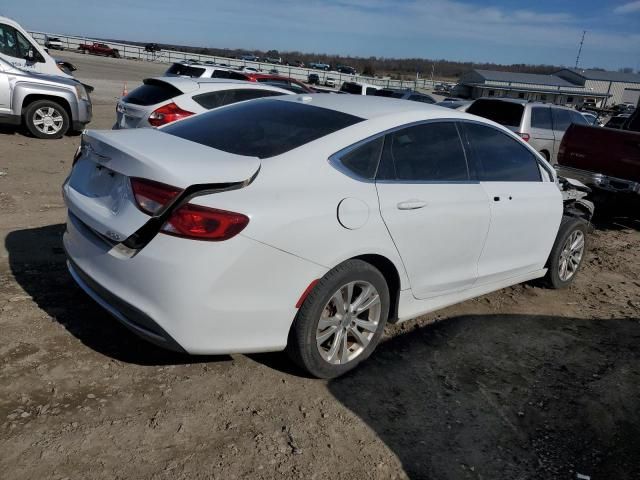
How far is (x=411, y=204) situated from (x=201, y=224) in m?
1.37

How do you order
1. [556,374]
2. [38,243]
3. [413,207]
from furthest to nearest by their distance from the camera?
[38,243]
[556,374]
[413,207]

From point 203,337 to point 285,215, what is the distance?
743 mm

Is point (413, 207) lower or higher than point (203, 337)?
higher

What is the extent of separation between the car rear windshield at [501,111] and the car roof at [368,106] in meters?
7.81

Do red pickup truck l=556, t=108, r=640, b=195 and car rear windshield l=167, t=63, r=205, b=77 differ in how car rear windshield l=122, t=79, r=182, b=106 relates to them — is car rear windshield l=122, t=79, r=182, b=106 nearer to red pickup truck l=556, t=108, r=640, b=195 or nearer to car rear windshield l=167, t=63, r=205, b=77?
red pickup truck l=556, t=108, r=640, b=195

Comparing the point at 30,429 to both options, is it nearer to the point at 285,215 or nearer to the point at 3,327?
the point at 3,327

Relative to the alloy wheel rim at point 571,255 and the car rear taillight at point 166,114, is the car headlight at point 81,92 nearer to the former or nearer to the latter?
the car rear taillight at point 166,114

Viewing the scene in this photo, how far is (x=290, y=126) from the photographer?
3.46 meters

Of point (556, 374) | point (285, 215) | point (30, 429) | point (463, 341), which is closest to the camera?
point (30, 429)

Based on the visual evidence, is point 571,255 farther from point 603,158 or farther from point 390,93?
point 390,93

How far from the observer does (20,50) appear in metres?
11.1

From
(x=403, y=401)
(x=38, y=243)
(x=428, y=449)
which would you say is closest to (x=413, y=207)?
(x=403, y=401)

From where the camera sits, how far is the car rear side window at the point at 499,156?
13.4 feet

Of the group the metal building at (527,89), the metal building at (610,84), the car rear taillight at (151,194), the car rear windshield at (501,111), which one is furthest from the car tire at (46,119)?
the metal building at (610,84)
